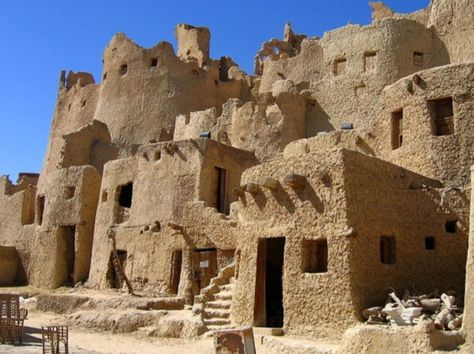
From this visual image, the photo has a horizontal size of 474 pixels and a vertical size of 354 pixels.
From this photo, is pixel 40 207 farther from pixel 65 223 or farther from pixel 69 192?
pixel 65 223

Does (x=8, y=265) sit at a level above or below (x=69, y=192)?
below

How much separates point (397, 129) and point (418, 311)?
7.13 meters

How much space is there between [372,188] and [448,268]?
9.16ft

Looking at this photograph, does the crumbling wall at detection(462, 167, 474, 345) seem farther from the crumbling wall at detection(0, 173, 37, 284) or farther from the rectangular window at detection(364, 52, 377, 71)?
the crumbling wall at detection(0, 173, 37, 284)

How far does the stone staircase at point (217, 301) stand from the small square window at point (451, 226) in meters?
6.20

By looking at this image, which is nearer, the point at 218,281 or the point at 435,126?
the point at 435,126

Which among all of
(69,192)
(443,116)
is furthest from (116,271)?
(443,116)

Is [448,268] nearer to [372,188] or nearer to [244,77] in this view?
[372,188]

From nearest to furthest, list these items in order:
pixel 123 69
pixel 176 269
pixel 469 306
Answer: pixel 469 306
pixel 176 269
pixel 123 69

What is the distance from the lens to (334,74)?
28.0 m

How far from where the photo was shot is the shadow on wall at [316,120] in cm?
2683

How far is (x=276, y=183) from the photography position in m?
17.1

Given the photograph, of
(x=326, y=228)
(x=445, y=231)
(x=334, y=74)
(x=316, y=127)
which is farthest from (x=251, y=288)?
(x=334, y=74)

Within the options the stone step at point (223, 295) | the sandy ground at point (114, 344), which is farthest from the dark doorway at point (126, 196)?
the stone step at point (223, 295)
